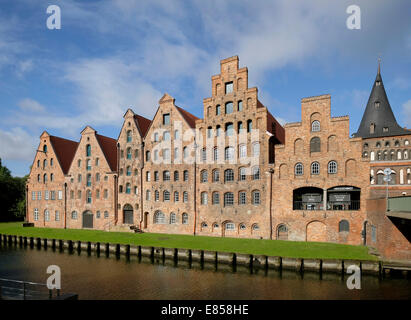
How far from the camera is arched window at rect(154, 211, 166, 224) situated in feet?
117

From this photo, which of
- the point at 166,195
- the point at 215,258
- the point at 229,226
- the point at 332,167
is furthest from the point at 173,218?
the point at 332,167

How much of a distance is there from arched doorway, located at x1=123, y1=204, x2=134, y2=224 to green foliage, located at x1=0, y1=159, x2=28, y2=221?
3035 cm

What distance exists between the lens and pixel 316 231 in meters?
27.9

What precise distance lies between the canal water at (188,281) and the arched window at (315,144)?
530 inches

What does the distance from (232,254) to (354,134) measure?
42770 mm

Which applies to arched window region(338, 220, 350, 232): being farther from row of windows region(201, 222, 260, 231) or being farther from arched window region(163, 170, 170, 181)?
arched window region(163, 170, 170, 181)

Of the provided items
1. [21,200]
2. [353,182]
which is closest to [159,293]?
[353,182]

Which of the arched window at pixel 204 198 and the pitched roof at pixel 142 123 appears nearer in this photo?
the arched window at pixel 204 198

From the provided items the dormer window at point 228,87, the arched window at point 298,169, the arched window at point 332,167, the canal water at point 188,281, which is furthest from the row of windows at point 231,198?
the dormer window at point 228,87

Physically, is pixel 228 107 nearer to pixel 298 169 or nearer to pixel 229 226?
pixel 298 169

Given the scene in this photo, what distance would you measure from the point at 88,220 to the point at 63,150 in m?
13.5

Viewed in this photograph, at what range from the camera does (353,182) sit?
26.9 metres

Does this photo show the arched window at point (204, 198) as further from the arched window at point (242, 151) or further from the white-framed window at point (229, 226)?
the arched window at point (242, 151)

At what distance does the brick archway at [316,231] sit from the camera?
2758 centimetres
